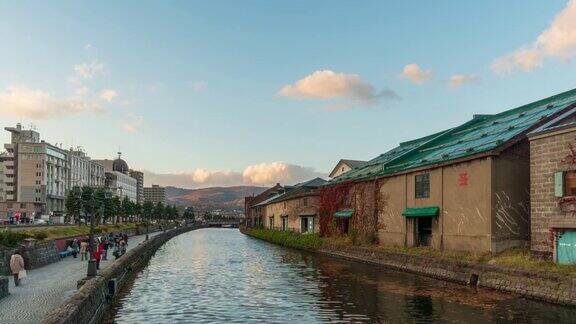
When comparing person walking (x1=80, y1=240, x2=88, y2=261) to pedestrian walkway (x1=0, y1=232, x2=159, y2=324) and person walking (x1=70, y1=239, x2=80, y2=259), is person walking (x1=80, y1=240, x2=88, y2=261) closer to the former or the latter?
person walking (x1=70, y1=239, x2=80, y2=259)

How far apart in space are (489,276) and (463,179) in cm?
1024

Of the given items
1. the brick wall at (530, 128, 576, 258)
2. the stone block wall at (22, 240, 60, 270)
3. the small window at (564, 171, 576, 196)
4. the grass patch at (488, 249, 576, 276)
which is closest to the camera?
the grass patch at (488, 249, 576, 276)

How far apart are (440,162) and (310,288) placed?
1639 centimetres

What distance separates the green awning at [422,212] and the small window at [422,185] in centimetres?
125

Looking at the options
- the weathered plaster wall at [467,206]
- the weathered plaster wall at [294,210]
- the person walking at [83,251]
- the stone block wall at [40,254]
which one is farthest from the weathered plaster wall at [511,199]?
the weathered plaster wall at [294,210]

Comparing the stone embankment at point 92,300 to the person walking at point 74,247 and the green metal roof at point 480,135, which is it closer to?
the person walking at point 74,247

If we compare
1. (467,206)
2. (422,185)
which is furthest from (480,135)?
(467,206)

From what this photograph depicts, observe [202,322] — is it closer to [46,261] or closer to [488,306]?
[488,306]

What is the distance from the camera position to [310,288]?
33469mm

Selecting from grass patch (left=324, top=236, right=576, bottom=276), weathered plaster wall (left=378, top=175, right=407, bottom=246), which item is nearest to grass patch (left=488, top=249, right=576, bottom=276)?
grass patch (left=324, top=236, right=576, bottom=276)

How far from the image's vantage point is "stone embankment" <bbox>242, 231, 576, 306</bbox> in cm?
2673

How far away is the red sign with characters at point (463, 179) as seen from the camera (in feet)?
133

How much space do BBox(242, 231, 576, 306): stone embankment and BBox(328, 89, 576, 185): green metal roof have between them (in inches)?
314

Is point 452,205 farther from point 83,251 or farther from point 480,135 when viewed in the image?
point 83,251
